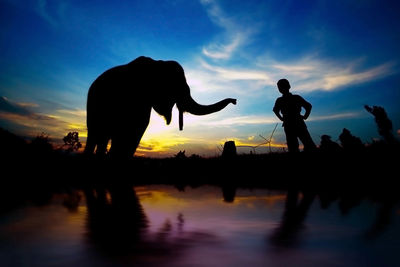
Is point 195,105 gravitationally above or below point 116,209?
above

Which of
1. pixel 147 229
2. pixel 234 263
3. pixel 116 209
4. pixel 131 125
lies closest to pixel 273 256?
pixel 234 263

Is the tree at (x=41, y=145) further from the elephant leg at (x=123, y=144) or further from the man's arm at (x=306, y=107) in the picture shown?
the man's arm at (x=306, y=107)

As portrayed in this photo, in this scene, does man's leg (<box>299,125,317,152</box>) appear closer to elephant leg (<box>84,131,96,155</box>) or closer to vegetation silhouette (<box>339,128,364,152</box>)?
vegetation silhouette (<box>339,128,364,152</box>)

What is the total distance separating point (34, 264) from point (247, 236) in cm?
78

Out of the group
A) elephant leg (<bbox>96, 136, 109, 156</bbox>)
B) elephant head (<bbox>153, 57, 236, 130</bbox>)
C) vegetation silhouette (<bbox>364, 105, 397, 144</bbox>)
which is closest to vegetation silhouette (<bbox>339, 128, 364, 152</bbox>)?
vegetation silhouette (<bbox>364, 105, 397, 144</bbox>)

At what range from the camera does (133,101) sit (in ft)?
14.6

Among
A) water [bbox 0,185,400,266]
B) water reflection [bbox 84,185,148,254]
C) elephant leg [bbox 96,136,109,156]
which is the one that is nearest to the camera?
water [bbox 0,185,400,266]

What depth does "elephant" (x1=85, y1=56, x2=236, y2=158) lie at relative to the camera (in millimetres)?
4340

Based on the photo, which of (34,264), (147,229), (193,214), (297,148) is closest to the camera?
(34,264)

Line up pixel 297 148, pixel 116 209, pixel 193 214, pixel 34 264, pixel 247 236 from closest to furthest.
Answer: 1. pixel 34 264
2. pixel 247 236
3. pixel 193 214
4. pixel 116 209
5. pixel 297 148

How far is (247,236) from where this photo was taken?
3.67ft

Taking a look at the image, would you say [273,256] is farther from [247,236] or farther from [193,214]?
[193,214]

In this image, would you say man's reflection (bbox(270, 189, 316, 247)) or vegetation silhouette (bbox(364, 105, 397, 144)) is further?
vegetation silhouette (bbox(364, 105, 397, 144))

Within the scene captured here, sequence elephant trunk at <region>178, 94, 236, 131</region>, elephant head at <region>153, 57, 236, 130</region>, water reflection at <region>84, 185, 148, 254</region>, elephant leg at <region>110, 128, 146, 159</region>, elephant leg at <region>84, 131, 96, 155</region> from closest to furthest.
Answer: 1. water reflection at <region>84, 185, 148, 254</region>
2. elephant leg at <region>110, 128, 146, 159</region>
3. elephant head at <region>153, 57, 236, 130</region>
4. elephant trunk at <region>178, 94, 236, 131</region>
5. elephant leg at <region>84, 131, 96, 155</region>
